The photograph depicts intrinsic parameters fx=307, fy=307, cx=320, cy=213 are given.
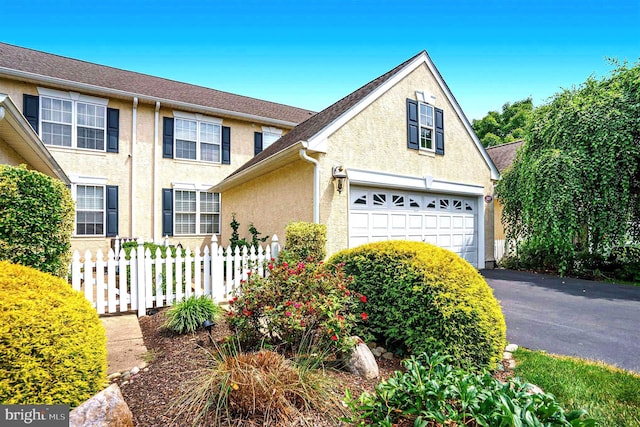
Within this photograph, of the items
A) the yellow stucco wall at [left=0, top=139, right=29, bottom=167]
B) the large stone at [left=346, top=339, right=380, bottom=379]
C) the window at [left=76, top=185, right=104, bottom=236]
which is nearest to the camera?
the large stone at [left=346, top=339, right=380, bottom=379]

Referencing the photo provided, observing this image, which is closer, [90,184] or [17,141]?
[17,141]

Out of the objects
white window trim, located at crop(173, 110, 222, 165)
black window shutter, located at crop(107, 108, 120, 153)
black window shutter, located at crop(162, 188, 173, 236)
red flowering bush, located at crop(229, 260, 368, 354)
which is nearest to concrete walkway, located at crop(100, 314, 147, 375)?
red flowering bush, located at crop(229, 260, 368, 354)

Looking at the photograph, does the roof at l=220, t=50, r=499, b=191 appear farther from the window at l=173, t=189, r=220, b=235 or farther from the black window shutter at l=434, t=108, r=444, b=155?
the window at l=173, t=189, r=220, b=235

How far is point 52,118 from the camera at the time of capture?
1035 centimetres

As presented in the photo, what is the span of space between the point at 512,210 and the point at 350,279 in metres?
9.31

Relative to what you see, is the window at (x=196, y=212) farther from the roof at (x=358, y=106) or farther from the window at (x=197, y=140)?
the roof at (x=358, y=106)

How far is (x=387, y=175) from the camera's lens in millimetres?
8344

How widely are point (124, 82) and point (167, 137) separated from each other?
9.78 feet

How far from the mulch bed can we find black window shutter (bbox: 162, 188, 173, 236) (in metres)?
8.43

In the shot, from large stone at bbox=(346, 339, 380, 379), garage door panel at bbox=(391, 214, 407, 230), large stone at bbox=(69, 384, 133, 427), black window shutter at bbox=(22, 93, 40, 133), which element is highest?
black window shutter at bbox=(22, 93, 40, 133)

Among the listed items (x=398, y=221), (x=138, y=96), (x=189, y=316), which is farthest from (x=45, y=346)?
(x=138, y=96)

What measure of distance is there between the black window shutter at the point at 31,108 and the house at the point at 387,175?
247 inches

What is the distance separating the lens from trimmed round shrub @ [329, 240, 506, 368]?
306cm

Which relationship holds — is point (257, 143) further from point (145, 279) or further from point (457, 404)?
point (457, 404)
